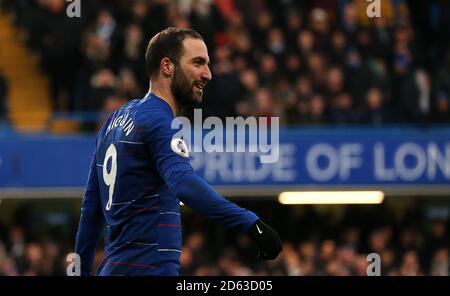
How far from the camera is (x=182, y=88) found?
550 centimetres

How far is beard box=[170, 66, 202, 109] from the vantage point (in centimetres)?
550

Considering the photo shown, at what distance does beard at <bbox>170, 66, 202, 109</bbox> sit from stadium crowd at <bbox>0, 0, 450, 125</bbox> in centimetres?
864

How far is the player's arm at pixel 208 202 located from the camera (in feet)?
16.4

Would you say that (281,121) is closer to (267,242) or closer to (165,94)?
(165,94)

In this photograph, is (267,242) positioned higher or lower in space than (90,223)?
lower

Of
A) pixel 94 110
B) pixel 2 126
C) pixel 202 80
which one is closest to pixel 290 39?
pixel 94 110

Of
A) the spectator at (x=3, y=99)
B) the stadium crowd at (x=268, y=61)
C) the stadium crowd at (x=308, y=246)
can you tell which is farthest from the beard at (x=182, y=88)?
the spectator at (x=3, y=99)

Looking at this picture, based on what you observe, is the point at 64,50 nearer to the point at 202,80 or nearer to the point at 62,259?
the point at 62,259

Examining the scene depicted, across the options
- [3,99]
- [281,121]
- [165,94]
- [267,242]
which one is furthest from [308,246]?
[267,242]

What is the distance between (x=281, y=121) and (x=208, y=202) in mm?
9639

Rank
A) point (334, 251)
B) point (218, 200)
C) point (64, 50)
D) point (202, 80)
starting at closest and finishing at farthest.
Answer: point (218, 200) → point (202, 80) → point (334, 251) → point (64, 50)

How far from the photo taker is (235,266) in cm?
1394

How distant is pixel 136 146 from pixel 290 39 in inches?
392
